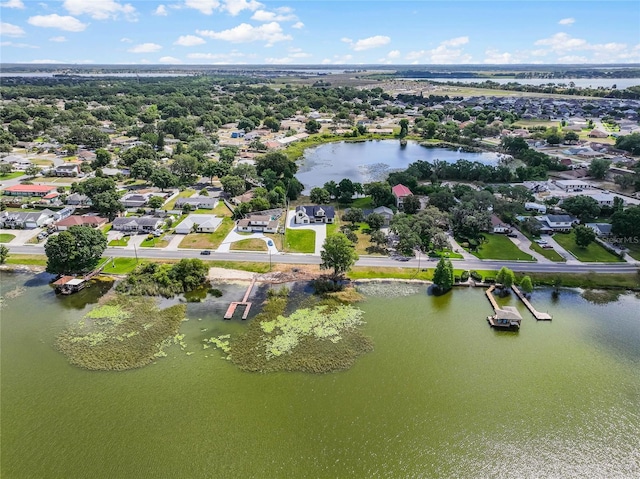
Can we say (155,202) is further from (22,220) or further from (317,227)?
(317,227)

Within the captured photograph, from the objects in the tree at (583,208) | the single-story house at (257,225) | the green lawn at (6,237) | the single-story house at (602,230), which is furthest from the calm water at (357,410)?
the tree at (583,208)

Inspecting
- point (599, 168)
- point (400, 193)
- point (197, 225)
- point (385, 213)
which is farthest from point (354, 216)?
point (599, 168)

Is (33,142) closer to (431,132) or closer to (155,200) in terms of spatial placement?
(155,200)

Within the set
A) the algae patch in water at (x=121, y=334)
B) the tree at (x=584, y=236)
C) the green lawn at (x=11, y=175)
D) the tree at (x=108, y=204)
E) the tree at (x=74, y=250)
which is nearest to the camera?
the algae patch in water at (x=121, y=334)

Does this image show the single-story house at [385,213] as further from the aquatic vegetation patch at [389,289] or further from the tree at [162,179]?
the tree at [162,179]

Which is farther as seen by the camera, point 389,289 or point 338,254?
point 389,289

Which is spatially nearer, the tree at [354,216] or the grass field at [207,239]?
the grass field at [207,239]

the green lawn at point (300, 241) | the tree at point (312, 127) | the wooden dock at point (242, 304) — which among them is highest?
the tree at point (312, 127)
